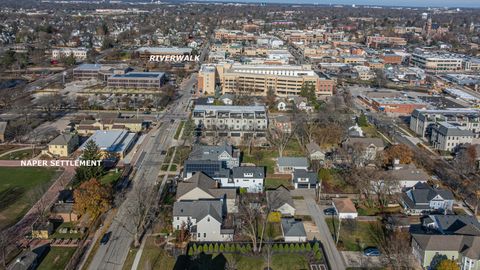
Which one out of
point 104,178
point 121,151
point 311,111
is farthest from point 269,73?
point 104,178

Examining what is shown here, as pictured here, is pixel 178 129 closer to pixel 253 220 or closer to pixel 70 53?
pixel 253 220

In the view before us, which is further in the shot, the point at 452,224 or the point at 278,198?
the point at 278,198

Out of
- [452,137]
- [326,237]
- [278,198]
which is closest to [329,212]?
[326,237]

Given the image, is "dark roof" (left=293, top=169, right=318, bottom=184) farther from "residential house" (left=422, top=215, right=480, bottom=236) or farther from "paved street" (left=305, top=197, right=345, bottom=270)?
"residential house" (left=422, top=215, right=480, bottom=236)

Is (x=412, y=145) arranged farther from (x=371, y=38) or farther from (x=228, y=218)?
(x=371, y=38)

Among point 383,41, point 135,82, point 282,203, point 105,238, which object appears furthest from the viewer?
point 383,41

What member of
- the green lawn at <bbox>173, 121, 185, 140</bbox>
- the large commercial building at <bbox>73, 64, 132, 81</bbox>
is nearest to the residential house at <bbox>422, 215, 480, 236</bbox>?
the green lawn at <bbox>173, 121, 185, 140</bbox>
